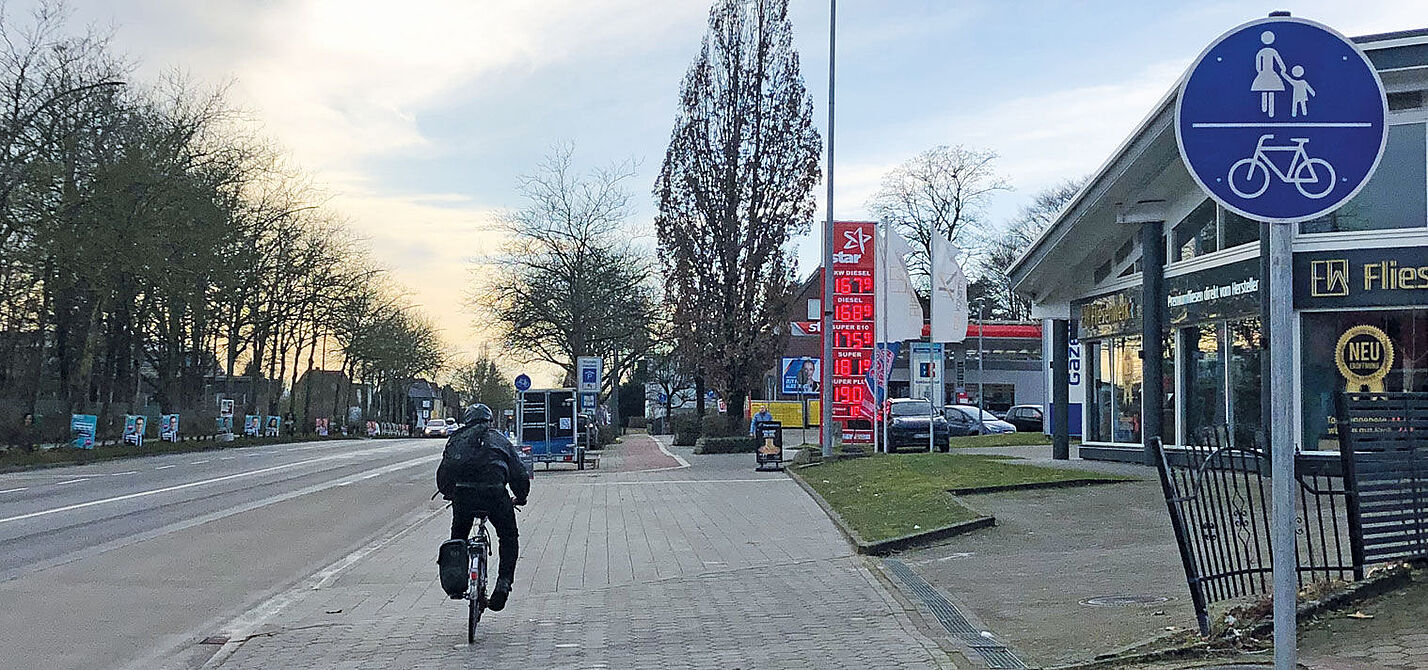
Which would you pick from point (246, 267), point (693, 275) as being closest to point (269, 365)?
point (246, 267)

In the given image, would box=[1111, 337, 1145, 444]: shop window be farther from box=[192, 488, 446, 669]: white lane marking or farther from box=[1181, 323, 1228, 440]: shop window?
box=[192, 488, 446, 669]: white lane marking

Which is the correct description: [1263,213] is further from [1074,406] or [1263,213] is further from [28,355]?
[28,355]

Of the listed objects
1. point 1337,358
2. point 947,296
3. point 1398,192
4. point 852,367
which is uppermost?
point 1398,192

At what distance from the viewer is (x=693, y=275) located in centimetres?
4284

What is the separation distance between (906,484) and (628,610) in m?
10.8

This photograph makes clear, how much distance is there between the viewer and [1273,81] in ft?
17.6

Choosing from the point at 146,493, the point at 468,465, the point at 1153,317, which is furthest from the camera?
the point at 146,493

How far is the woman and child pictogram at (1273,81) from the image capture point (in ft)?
17.5

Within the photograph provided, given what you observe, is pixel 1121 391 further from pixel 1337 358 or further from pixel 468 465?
pixel 468 465

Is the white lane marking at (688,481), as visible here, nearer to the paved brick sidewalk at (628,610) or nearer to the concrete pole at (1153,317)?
the concrete pole at (1153,317)

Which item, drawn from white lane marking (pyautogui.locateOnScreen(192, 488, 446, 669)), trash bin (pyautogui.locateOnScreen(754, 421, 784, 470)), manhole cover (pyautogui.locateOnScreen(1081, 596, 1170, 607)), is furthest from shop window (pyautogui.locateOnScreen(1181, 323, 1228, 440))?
white lane marking (pyautogui.locateOnScreen(192, 488, 446, 669))

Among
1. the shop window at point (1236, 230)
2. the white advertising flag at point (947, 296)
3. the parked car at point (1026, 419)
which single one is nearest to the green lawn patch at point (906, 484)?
the white advertising flag at point (947, 296)

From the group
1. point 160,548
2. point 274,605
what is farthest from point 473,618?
point 160,548

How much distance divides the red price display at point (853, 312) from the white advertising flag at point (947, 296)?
2.13 m
